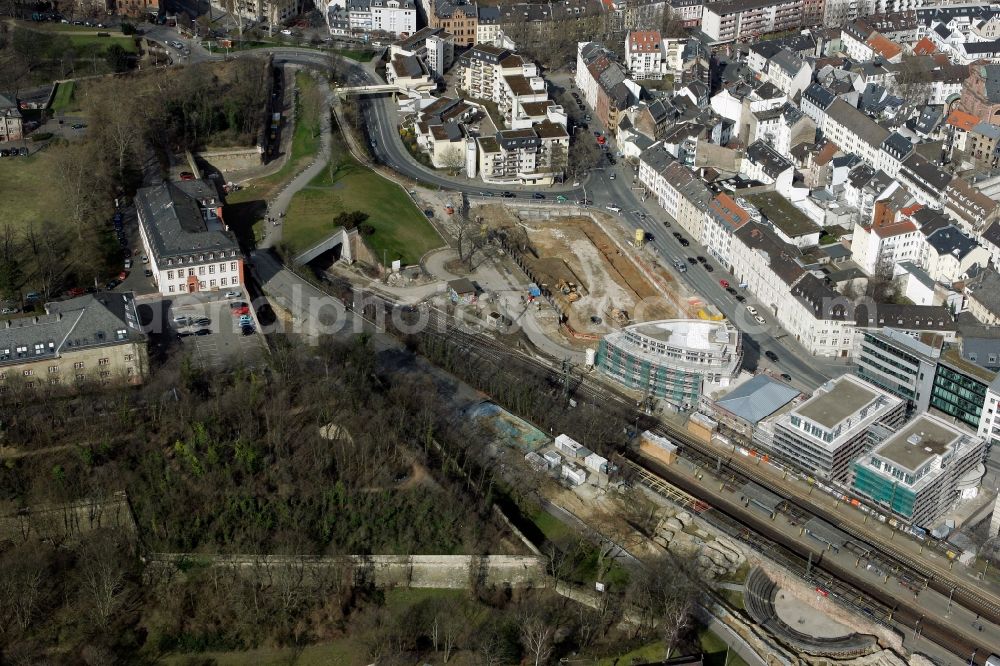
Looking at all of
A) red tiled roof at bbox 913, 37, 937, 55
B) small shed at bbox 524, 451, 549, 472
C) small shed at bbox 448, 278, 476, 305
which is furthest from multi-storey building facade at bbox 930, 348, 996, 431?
red tiled roof at bbox 913, 37, 937, 55

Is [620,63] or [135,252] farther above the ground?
[620,63]

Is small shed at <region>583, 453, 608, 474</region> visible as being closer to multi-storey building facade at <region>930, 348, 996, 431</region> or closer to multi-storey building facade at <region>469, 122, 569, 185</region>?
multi-storey building facade at <region>930, 348, 996, 431</region>

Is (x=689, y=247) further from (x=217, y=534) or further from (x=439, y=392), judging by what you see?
(x=217, y=534)

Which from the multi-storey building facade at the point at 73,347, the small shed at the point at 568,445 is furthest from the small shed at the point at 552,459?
the multi-storey building facade at the point at 73,347

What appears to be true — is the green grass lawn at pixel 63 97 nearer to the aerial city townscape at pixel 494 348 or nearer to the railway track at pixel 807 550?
the aerial city townscape at pixel 494 348

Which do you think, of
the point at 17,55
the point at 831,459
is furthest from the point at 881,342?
the point at 17,55
